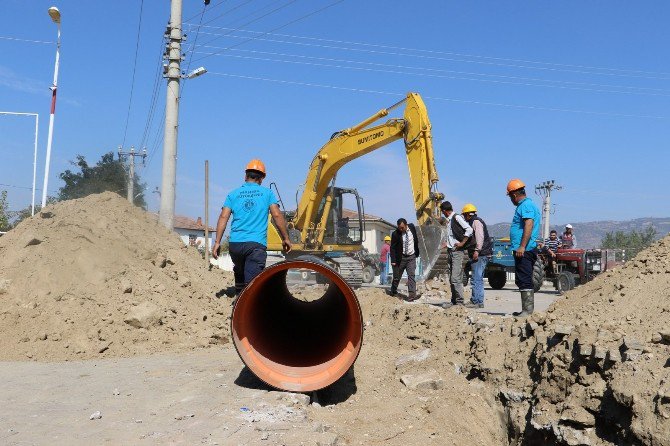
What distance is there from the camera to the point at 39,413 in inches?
169

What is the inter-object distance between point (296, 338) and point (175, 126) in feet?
27.5

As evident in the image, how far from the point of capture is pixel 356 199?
1603 cm

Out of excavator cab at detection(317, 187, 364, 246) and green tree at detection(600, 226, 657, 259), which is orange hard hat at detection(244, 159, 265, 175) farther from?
green tree at detection(600, 226, 657, 259)

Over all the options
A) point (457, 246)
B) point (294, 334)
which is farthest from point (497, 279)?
point (294, 334)

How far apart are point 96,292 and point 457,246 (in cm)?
507

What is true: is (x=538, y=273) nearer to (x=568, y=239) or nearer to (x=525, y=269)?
(x=568, y=239)

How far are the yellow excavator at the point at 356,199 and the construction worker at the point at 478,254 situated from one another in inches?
55.3

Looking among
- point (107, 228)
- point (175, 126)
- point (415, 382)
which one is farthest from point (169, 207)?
point (415, 382)

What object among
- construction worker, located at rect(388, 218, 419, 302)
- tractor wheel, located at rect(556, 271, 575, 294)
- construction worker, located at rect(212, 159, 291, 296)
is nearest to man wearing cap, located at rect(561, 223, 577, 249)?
tractor wheel, located at rect(556, 271, 575, 294)

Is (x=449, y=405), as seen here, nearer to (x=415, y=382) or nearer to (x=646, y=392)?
(x=415, y=382)

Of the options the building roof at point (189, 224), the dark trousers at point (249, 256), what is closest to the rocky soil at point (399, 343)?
the dark trousers at point (249, 256)

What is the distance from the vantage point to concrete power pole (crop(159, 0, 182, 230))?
13234mm

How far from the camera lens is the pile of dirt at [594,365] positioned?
3.94m

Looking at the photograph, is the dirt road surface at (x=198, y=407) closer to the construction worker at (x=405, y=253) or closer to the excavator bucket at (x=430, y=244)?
the construction worker at (x=405, y=253)
